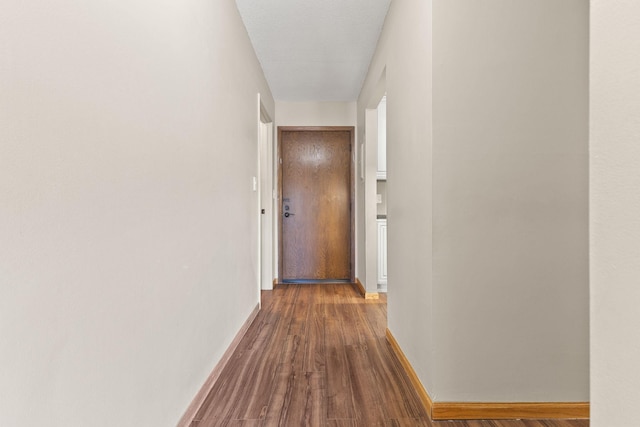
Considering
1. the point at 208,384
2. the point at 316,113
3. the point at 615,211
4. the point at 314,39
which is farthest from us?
the point at 316,113

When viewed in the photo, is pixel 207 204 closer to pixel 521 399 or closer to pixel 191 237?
pixel 191 237

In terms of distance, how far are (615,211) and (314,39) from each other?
2839 millimetres

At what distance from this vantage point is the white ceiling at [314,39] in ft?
8.50

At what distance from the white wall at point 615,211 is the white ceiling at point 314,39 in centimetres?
218

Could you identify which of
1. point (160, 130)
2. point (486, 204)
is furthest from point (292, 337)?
point (160, 130)

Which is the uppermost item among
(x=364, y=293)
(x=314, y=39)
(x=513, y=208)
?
(x=314, y=39)

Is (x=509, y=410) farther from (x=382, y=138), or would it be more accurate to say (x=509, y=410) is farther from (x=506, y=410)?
(x=382, y=138)

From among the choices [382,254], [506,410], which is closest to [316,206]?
[382,254]

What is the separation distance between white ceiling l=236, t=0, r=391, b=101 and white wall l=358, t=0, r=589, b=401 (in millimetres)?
1160

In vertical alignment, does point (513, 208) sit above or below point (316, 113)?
below

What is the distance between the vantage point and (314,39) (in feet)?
10.0

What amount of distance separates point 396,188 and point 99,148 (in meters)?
1.78

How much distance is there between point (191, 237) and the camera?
1663 millimetres

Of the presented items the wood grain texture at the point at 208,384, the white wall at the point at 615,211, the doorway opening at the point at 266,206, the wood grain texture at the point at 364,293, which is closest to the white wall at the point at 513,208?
the white wall at the point at 615,211
